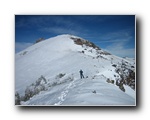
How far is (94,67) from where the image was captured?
12.9ft

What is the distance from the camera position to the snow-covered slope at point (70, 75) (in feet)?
12.7

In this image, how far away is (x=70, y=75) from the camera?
392cm

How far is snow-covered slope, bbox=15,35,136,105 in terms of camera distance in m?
3.87

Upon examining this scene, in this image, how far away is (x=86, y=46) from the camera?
398cm

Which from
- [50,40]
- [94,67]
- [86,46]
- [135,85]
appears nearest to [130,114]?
[135,85]
